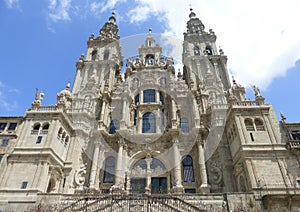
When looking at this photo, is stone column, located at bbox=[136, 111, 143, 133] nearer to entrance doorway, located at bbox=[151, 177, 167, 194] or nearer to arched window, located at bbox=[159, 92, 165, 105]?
arched window, located at bbox=[159, 92, 165, 105]

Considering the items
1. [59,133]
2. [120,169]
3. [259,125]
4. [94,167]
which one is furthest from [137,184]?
[259,125]

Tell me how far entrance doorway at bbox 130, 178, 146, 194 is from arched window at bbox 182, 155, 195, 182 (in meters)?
5.05

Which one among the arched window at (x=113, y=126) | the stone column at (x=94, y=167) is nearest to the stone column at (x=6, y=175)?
the stone column at (x=94, y=167)

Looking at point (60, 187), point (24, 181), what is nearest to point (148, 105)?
point (60, 187)

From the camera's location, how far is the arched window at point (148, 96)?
34.6 m

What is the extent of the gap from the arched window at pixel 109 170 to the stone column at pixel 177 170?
314 inches

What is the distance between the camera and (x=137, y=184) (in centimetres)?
2653

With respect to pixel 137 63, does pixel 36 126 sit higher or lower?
lower

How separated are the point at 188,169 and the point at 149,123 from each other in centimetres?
864

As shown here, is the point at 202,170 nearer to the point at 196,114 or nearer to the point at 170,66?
the point at 196,114

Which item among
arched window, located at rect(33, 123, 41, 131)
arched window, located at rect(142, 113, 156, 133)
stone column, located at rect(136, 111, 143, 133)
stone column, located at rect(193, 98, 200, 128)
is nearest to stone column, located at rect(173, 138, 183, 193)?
stone column, located at rect(193, 98, 200, 128)

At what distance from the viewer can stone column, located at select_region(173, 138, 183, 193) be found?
23.6 metres

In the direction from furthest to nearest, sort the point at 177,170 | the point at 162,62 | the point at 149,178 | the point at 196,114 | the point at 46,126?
1. the point at 162,62
2. the point at 196,114
3. the point at 149,178
4. the point at 177,170
5. the point at 46,126

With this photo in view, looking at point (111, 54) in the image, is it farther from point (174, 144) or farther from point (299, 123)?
point (299, 123)
